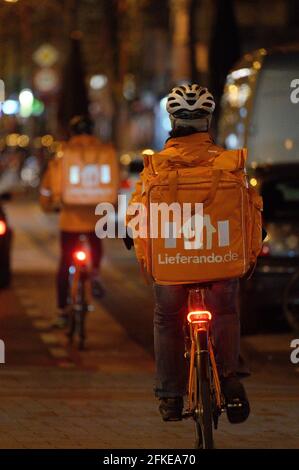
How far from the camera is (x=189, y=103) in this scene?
795 centimetres

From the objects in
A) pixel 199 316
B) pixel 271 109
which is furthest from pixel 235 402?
pixel 271 109

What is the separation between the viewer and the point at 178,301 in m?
7.88

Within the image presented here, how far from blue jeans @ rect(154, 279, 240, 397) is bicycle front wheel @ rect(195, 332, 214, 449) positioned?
0.76 feet

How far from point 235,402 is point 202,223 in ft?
3.14

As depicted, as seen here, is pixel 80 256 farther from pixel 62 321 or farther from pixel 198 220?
pixel 198 220

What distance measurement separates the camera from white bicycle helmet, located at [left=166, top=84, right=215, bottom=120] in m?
7.95

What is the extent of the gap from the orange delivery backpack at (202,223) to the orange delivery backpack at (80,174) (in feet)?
19.7

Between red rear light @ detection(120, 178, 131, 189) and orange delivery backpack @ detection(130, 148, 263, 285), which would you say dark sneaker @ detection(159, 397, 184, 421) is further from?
red rear light @ detection(120, 178, 131, 189)

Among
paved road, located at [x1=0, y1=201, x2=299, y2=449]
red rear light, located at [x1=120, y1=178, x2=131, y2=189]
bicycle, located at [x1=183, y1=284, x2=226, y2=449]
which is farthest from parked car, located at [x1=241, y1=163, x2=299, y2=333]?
red rear light, located at [x1=120, y1=178, x2=131, y2=189]

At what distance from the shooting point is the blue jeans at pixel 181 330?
788 centimetres

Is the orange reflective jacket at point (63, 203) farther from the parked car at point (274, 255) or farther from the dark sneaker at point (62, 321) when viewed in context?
the parked car at point (274, 255)
